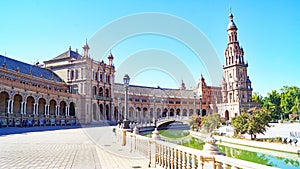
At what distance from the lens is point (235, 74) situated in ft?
216

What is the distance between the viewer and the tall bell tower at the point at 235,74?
64312 mm

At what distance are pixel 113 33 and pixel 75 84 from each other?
→ 117ft

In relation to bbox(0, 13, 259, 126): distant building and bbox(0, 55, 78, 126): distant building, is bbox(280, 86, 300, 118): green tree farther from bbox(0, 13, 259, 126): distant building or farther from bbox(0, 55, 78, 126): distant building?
bbox(0, 55, 78, 126): distant building

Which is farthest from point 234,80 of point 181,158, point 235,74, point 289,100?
point 181,158

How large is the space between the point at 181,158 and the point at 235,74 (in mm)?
63979

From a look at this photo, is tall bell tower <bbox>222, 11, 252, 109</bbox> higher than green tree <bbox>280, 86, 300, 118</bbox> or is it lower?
higher

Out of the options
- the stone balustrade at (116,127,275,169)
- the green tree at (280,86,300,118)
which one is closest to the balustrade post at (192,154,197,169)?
the stone balustrade at (116,127,275,169)

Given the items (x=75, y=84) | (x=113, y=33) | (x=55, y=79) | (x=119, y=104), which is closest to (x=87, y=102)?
(x=75, y=84)

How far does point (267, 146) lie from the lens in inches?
813

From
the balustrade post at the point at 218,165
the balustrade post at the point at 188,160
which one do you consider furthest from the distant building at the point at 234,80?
the balustrade post at the point at 218,165

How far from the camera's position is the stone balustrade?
12.4 feet

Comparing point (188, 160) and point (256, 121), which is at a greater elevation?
point (188, 160)

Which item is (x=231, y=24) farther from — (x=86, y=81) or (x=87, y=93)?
(x=87, y=93)

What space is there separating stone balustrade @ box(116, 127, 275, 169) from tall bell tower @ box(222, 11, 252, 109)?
58.3 meters
